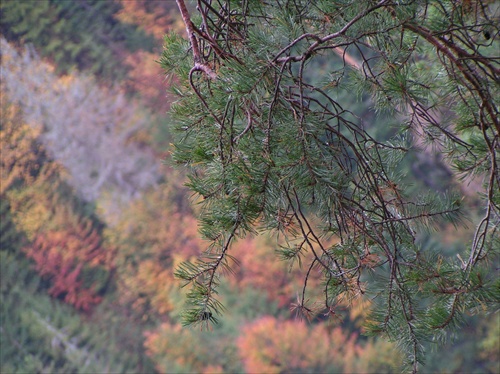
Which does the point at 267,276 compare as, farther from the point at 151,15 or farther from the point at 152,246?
the point at 151,15

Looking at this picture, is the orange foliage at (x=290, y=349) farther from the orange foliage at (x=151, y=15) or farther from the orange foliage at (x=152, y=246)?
the orange foliage at (x=151, y=15)

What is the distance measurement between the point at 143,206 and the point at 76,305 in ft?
3.69

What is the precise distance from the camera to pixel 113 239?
18.2 ft

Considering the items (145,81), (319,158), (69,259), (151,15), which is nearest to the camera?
(319,158)

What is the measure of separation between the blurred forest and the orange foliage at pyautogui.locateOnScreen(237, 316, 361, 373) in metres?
0.01

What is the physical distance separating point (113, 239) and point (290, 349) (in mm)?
2001

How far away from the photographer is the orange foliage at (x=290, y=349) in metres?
4.64

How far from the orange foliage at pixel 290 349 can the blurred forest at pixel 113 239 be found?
0.04 feet

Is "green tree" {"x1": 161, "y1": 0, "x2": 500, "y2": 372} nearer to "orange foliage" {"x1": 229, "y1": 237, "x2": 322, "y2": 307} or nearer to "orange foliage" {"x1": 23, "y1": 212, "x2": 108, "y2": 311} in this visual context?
"orange foliage" {"x1": 229, "y1": 237, "x2": 322, "y2": 307}

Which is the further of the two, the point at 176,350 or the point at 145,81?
the point at 145,81

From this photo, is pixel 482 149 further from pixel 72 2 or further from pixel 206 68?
pixel 72 2

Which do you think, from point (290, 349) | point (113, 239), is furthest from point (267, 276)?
point (113, 239)

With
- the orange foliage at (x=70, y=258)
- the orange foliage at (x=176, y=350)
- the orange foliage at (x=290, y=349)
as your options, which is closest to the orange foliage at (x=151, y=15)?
the orange foliage at (x=70, y=258)

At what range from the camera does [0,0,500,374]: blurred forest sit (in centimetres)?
487
